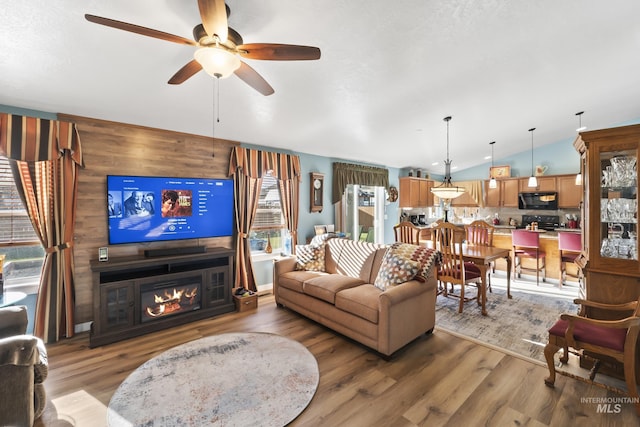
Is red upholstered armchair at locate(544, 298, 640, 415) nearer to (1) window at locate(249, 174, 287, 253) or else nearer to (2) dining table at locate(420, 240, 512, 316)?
(2) dining table at locate(420, 240, 512, 316)

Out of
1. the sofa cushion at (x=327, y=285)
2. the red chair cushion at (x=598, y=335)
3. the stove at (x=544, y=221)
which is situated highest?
the stove at (x=544, y=221)

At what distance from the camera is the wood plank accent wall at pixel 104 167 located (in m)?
3.13

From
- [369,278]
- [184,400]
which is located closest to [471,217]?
[369,278]

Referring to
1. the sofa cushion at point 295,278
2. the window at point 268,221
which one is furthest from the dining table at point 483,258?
the window at point 268,221

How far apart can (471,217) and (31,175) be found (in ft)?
27.6

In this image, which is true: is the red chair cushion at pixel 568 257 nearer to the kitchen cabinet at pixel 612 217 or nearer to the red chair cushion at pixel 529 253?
the red chair cushion at pixel 529 253

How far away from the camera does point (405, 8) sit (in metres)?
1.93

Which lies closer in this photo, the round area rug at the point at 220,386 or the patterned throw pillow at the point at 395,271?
the round area rug at the point at 220,386

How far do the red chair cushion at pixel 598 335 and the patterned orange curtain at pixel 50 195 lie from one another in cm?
479

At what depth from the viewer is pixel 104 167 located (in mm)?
3242

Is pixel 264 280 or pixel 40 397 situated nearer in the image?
pixel 40 397

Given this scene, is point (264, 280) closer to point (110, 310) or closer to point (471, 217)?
point (110, 310)

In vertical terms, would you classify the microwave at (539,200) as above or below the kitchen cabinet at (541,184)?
below

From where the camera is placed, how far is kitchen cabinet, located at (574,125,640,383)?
2.25 m
